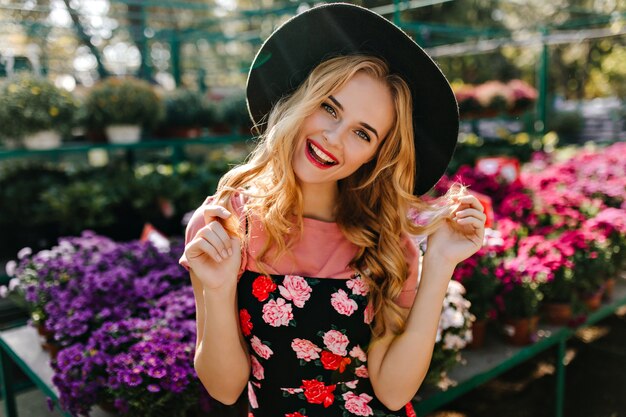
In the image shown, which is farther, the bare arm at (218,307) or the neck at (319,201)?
the neck at (319,201)

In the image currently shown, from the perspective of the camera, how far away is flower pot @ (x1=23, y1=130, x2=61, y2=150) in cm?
396

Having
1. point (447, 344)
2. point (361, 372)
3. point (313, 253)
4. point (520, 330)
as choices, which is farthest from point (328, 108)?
point (520, 330)

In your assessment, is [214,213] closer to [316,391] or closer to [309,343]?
[309,343]

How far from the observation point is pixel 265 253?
1.37 metres

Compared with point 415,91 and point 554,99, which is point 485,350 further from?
point 554,99

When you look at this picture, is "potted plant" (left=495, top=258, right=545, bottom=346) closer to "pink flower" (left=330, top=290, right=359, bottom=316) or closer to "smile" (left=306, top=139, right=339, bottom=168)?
"pink flower" (left=330, top=290, right=359, bottom=316)

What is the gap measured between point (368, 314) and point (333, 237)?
0.75ft

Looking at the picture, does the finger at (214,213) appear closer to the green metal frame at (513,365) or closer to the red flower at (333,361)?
the red flower at (333,361)

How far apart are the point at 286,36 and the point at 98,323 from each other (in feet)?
4.50

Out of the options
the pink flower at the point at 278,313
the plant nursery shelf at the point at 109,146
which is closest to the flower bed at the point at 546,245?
the pink flower at the point at 278,313

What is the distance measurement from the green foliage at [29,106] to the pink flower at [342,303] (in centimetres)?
337

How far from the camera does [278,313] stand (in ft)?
4.35

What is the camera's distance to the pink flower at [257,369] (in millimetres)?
1409

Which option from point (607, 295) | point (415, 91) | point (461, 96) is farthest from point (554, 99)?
point (415, 91)
